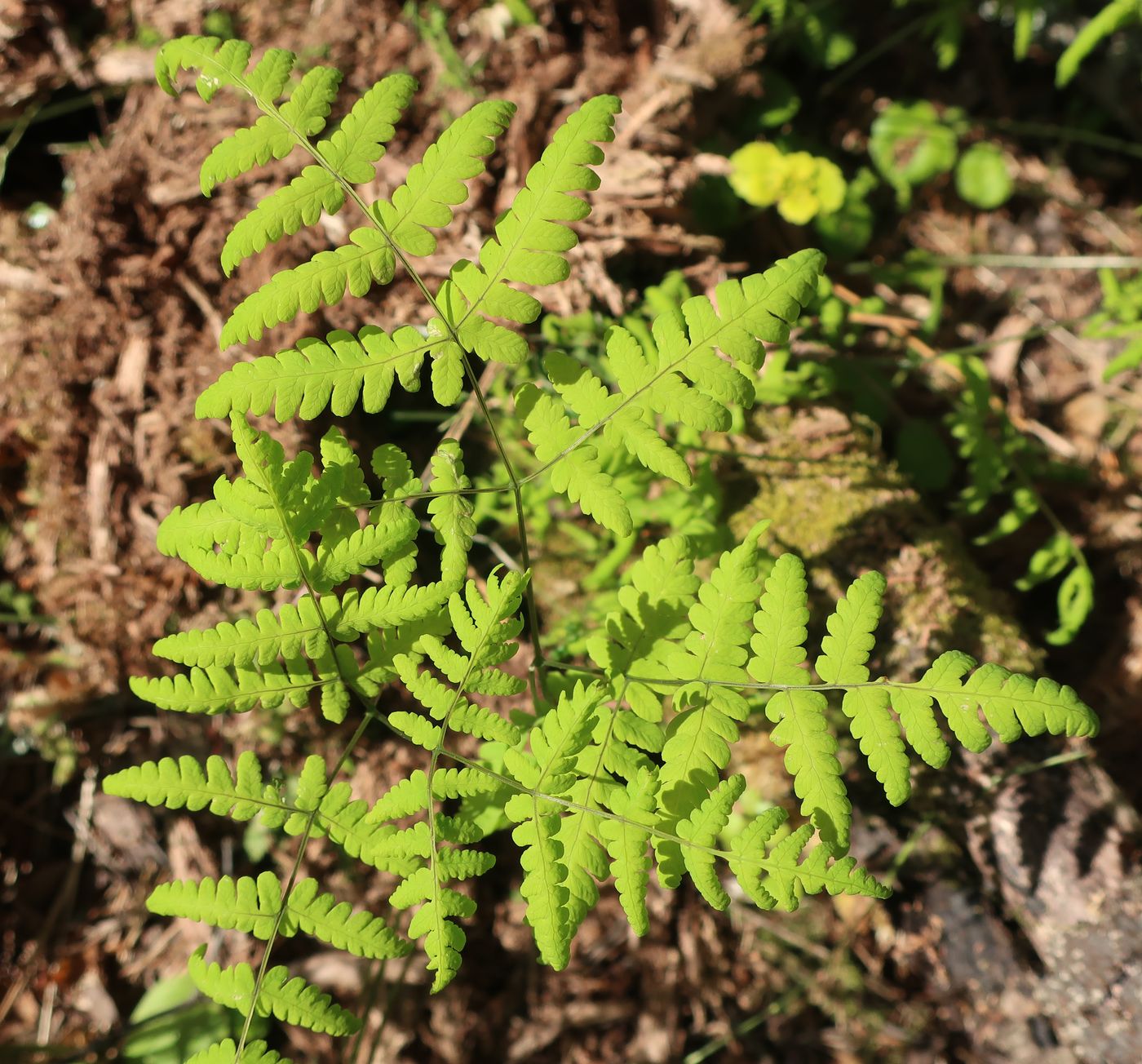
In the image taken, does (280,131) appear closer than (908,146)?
Yes

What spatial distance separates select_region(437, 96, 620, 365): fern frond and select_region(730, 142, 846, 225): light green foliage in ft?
5.08

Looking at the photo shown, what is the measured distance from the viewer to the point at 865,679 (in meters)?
1.69

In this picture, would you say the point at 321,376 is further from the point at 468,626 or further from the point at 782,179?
the point at 782,179

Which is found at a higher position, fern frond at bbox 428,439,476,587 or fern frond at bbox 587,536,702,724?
fern frond at bbox 428,439,476,587

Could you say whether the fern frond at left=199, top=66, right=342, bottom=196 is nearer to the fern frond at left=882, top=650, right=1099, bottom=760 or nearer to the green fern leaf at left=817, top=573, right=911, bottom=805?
the green fern leaf at left=817, top=573, right=911, bottom=805

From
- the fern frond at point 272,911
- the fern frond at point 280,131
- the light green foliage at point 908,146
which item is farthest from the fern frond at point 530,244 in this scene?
the light green foliage at point 908,146

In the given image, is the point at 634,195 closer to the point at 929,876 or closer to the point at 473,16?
the point at 473,16

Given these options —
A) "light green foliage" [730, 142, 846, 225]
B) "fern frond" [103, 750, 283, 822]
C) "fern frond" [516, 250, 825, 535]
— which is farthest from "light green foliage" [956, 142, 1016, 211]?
"fern frond" [103, 750, 283, 822]

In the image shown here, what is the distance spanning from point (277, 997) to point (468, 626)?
2.76 ft

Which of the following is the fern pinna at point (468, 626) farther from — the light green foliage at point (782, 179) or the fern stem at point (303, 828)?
the light green foliage at point (782, 179)

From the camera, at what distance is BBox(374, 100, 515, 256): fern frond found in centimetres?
161

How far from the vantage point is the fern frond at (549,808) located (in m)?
1.63

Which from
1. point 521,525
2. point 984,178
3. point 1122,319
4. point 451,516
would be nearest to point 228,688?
point 451,516

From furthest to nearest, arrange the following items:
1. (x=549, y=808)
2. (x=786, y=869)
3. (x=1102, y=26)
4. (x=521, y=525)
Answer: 1. (x=1102, y=26)
2. (x=521, y=525)
3. (x=549, y=808)
4. (x=786, y=869)
